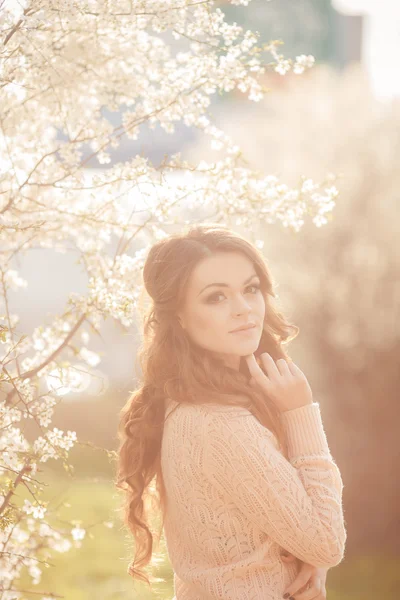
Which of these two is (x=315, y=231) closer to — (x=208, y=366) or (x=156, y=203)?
(x=156, y=203)

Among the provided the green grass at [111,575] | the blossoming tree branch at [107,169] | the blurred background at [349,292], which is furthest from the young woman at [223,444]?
the blurred background at [349,292]

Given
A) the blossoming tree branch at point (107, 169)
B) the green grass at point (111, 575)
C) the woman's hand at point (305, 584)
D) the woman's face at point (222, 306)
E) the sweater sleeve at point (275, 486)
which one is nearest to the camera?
the sweater sleeve at point (275, 486)

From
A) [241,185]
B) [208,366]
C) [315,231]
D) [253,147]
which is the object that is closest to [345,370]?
[315,231]

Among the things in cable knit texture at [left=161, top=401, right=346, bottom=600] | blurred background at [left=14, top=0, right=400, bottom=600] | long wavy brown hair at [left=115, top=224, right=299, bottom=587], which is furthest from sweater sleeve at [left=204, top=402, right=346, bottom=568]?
blurred background at [left=14, top=0, right=400, bottom=600]

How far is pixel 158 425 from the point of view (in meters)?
1.95

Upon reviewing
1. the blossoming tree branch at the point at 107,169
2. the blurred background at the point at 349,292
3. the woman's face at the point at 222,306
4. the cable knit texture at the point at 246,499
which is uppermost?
the blurred background at the point at 349,292

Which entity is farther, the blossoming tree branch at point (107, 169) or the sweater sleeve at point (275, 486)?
the blossoming tree branch at point (107, 169)

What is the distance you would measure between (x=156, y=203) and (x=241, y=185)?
31 cm

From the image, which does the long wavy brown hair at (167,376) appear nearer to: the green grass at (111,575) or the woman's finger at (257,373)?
the woman's finger at (257,373)

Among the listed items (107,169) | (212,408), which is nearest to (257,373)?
(212,408)

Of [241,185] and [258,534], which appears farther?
[241,185]

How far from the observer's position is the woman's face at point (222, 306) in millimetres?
1908

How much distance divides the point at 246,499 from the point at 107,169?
55.3 inches

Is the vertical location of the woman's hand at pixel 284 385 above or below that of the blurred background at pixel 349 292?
below
